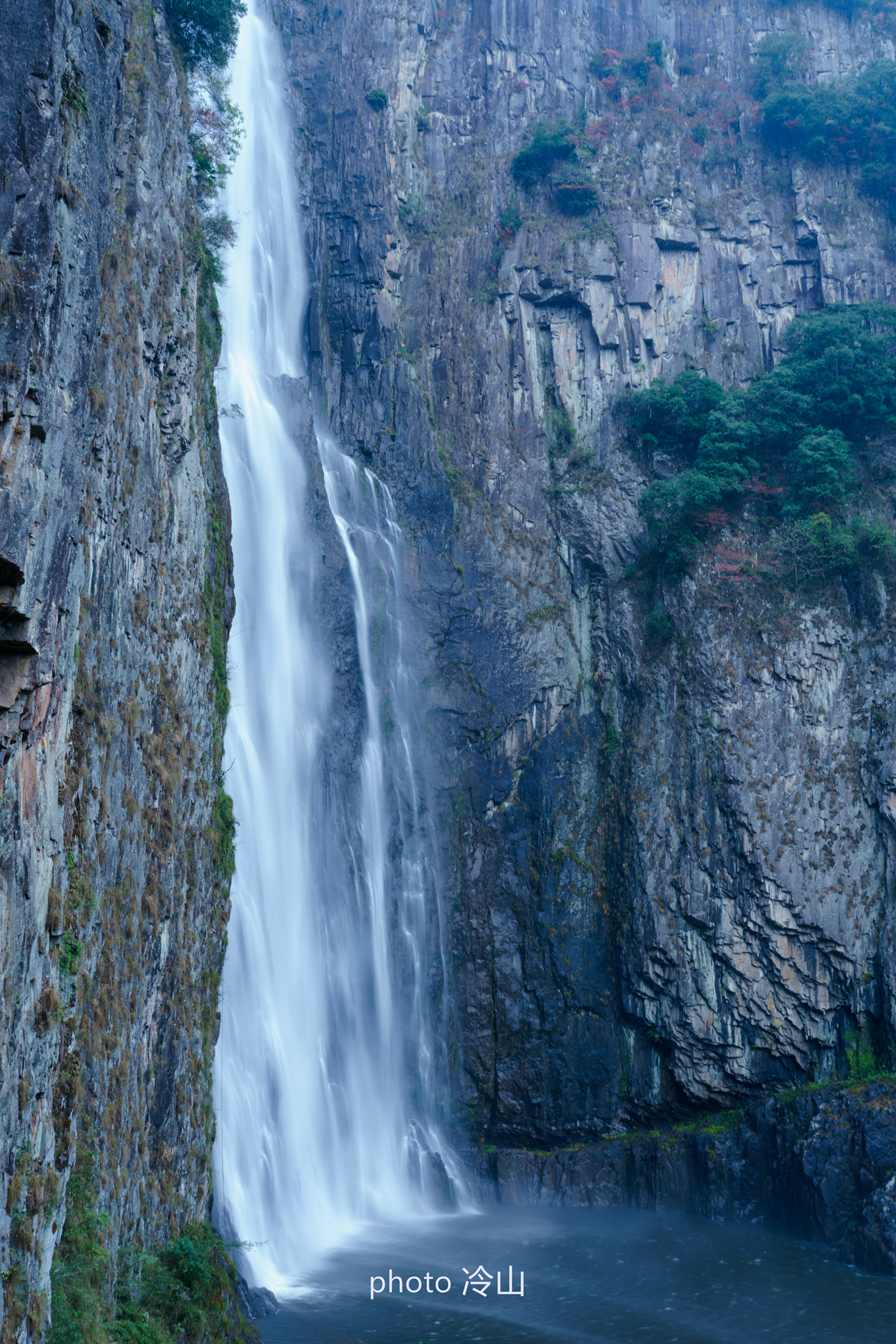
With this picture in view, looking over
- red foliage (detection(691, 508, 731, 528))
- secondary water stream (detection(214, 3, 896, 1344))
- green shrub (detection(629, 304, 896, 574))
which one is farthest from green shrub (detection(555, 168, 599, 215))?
red foliage (detection(691, 508, 731, 528))

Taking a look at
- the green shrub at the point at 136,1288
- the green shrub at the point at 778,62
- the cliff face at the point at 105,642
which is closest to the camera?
the cliff face at the point at 105,642

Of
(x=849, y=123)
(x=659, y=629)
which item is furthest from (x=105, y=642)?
(x=849, y=123)

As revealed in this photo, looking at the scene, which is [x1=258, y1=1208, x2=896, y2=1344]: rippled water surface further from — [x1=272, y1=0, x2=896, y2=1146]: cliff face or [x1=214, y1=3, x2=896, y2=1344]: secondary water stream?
[x1=272, y1=0, x2=896, y2=1146]: cliff face

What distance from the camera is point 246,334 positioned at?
24141 millimetres

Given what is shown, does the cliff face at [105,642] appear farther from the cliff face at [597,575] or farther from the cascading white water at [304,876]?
the cliff face at [597,575]

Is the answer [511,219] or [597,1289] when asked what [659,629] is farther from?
[597,1289]

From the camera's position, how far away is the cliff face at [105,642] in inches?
277

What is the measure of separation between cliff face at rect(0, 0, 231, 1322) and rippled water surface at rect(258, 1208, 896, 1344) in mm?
3787

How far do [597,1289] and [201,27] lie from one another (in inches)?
872

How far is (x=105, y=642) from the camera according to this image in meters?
10.6

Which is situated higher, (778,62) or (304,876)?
(778,62)

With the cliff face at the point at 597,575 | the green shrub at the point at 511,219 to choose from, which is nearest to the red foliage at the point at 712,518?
the cliff face at the point at 597,575

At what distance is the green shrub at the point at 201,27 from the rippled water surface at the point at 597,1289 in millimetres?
20193

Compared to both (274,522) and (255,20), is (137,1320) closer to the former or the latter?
(274,522)
